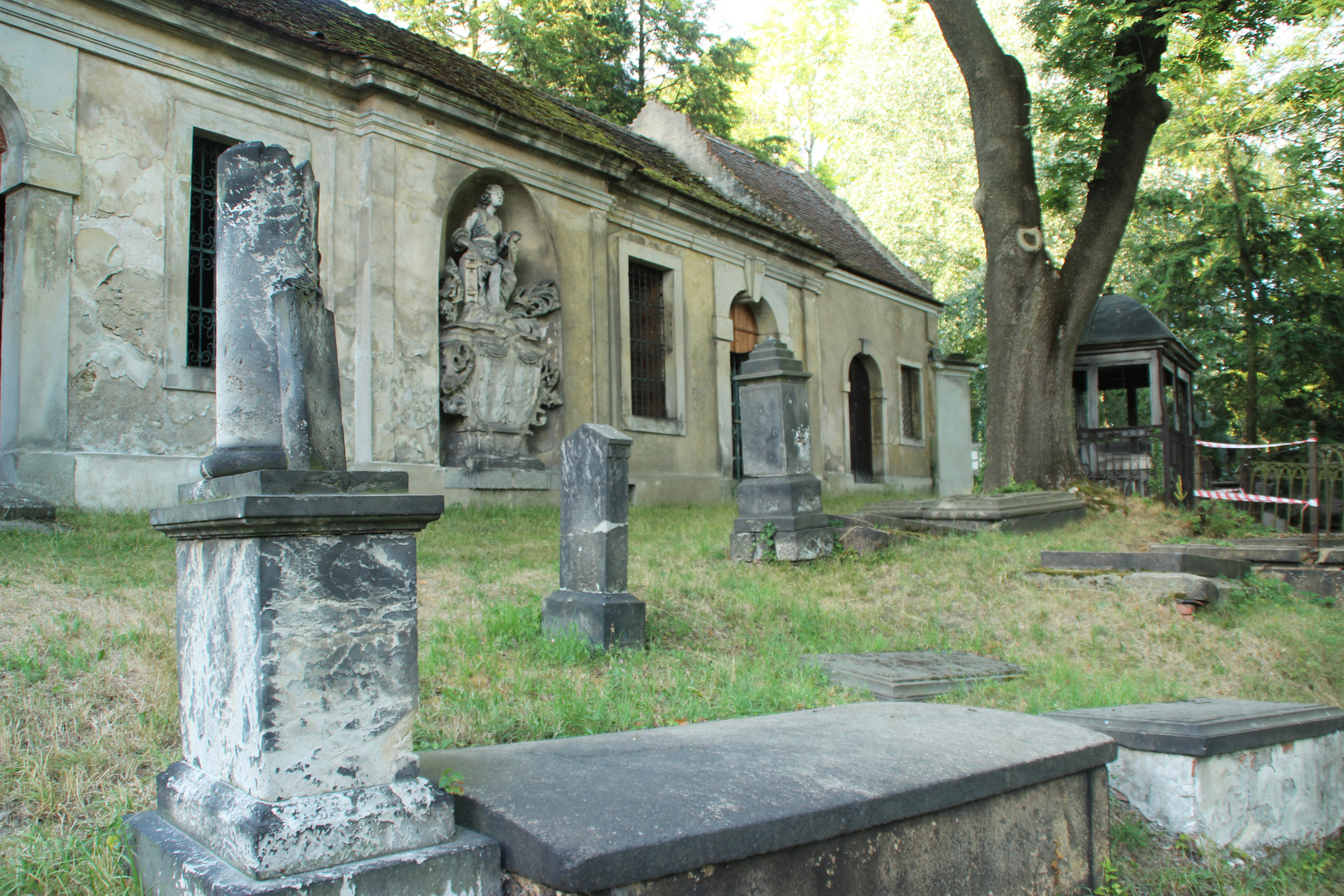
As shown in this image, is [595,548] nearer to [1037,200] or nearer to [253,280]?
[253,280]

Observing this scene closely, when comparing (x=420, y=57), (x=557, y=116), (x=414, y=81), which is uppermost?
(x=420, y=57)

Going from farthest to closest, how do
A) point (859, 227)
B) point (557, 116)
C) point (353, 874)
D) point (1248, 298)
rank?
point (859, 227) < point (1248, 298) < point (557, 116) < point (353, 874)

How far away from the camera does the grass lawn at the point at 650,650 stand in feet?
10.8

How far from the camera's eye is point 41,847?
2643 mm

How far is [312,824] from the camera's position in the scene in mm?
2123

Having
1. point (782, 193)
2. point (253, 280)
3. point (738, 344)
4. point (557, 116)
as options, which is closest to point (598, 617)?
point (253, 280)

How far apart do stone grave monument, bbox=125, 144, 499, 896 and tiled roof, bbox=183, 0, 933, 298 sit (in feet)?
28.5

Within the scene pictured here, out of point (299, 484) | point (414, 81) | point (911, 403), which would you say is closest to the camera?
point (299, 484)

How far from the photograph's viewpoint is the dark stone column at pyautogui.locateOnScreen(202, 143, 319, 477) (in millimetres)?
2590

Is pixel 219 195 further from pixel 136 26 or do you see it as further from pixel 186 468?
pixel 136 26

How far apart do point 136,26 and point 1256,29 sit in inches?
507

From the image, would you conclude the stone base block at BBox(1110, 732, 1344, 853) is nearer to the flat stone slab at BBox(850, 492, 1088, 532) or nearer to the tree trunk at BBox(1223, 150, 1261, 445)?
the flat stone slab at BBox(850, 492, 1088, 532)

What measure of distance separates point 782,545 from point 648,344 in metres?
7.38

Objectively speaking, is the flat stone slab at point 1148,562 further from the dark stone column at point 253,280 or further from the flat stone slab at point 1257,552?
the dark stone column at point 253,280
